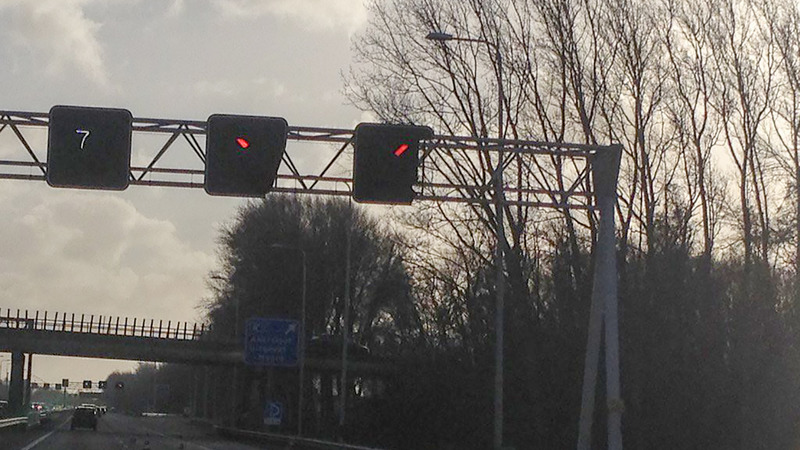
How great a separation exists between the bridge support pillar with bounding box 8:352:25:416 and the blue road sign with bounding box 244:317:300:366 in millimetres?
30929

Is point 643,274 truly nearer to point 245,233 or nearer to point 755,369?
point 755,369

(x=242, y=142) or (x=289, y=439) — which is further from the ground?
(x=242, y=142)

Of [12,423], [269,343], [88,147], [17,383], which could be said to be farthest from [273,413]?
[17,383]

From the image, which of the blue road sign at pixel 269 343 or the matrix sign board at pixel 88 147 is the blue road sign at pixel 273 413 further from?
the matrix sign board at pixel 88 147

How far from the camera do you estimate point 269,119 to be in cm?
2808

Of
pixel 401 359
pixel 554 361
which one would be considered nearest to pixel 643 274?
pixel 554 361

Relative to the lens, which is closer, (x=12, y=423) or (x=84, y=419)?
(x=12, y=423)

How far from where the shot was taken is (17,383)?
322 ft

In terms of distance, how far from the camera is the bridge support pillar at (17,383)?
306 ft

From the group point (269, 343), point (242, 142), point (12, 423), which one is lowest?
point (12, 423)

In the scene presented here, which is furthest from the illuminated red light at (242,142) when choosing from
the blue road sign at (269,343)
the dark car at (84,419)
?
the dark car at (84,419)

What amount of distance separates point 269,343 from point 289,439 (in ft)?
17.1

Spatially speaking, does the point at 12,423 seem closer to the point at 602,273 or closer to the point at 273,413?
the point at 273,413

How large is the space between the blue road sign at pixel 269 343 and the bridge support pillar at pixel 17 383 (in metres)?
30.9
